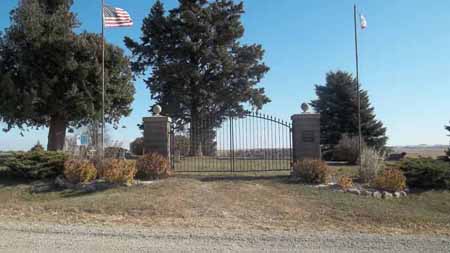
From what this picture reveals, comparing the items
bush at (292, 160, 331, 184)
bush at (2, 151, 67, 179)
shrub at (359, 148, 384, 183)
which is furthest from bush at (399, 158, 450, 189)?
bush at (2, 151, 67, 179)

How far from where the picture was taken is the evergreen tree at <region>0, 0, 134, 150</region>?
21750 mm

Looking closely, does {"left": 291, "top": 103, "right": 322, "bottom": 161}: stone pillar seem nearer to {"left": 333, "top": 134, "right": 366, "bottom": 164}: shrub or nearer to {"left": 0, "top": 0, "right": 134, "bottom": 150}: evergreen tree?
{"left": 333, "top": 134, "right": 366, "bottom": 164}: shrub

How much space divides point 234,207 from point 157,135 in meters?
5.61

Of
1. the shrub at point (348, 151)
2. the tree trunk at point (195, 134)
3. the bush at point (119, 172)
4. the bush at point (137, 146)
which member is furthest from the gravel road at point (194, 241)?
the bush at point (137, 146)

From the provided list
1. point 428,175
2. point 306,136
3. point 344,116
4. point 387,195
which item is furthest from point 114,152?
point 344,116

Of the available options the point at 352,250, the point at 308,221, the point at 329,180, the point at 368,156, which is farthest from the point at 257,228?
the point at 368,156

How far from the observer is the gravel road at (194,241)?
6.39 m

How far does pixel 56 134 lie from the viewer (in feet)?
80.2

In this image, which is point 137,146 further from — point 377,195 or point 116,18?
point 377,195

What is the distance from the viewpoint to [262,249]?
6402mm

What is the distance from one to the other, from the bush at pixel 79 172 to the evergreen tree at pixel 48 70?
978 centimetres

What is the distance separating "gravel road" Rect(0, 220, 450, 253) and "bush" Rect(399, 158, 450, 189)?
5443mm

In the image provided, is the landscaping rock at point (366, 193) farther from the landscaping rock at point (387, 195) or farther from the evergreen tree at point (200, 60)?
the evergreen tree at point (200, 60)

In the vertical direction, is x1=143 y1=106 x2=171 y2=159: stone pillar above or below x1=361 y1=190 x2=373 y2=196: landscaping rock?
above
